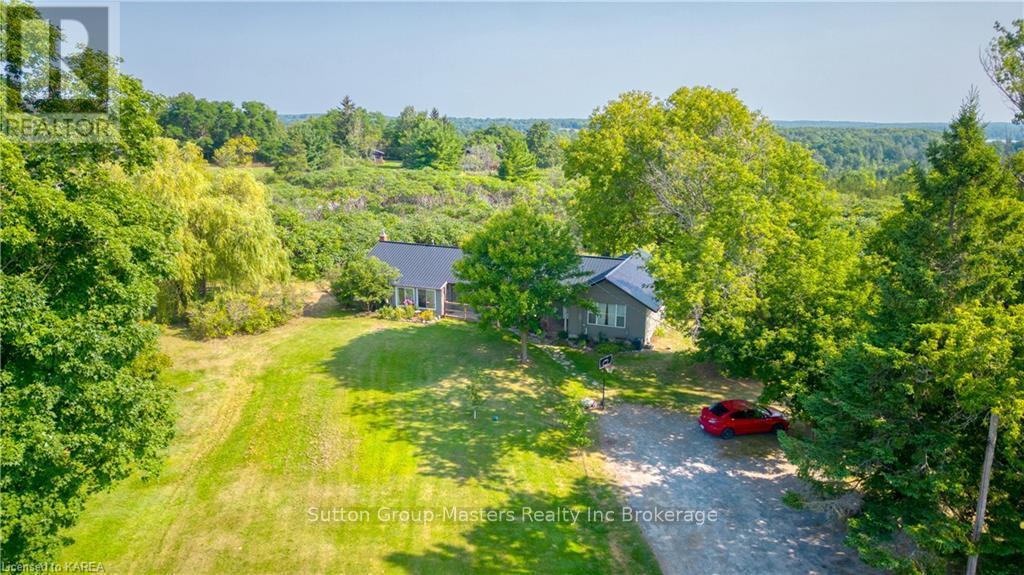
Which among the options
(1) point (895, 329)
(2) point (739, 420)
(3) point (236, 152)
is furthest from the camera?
(3) point (236, 152)

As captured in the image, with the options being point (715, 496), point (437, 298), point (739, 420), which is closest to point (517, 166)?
point (437, 298)

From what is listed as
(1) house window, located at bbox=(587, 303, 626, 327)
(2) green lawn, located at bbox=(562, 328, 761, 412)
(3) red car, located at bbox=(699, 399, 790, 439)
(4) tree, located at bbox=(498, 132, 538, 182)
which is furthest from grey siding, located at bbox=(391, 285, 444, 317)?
(4) tree, located at bbox=(498, 132, 538, 182)

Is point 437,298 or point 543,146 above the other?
point 543,146

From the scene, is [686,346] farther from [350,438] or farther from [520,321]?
[350,438]

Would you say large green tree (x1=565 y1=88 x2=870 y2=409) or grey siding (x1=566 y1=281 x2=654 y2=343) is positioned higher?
large green tree (x1=565 y1=88 x2=870 y2=409)

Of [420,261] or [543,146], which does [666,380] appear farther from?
[543,146]

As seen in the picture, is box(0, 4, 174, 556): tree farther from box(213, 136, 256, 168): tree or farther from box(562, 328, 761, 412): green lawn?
box(213, 136, 256, 168): tree

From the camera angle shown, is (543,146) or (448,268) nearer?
(448,268)

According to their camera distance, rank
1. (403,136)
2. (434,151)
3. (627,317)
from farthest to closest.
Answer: (403,136)
(434,151)
(627,317)

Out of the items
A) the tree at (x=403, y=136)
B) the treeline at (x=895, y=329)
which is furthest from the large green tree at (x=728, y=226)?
the tree at (x=403, y=136)
